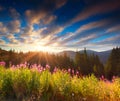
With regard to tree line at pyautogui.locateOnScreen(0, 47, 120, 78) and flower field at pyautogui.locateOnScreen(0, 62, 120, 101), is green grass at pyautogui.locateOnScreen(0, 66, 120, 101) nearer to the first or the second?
flower field at pyautogui.locateOnScreen(0, 62, 120, 101)

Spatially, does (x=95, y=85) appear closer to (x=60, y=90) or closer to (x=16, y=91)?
(x=60, y=90)

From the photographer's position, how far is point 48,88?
28.5ft

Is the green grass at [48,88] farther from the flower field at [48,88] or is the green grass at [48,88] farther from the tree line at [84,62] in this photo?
the tree line at [84,62]

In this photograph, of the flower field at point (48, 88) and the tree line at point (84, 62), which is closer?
the flower field at point (48, 88)

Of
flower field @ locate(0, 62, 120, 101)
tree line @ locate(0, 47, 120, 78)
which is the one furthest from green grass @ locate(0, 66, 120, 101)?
tree line @ locate(0, 47, 120, 78)

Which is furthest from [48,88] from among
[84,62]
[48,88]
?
[84,62]

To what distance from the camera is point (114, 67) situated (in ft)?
205

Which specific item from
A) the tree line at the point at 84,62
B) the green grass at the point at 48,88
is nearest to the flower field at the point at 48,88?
the green grass at the point at 48,88

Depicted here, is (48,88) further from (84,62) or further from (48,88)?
(84,62)

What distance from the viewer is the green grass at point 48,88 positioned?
319 inches

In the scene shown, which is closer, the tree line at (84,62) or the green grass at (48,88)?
the green grass at (48,88)

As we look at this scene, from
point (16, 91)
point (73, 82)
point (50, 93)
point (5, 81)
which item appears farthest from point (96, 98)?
point (5, 81)

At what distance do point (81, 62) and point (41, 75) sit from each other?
67059mm

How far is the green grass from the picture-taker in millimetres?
8102
